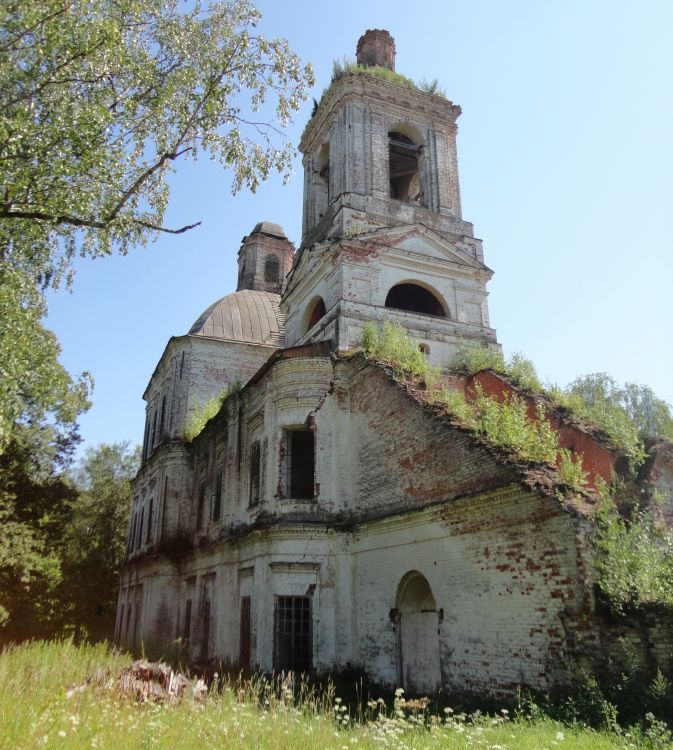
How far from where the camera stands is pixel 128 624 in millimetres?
22609

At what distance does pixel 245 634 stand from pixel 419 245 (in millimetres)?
10409

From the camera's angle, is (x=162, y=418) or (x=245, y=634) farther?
(x=162, y=418)

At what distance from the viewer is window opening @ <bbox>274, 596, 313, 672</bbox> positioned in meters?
12.1

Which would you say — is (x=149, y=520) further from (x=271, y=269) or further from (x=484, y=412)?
(x=484, y=412)

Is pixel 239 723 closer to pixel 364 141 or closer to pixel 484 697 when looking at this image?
pixel 484 697

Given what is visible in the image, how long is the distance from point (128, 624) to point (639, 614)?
65.6ft

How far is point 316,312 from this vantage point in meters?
17.8

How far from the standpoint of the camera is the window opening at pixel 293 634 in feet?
39.5

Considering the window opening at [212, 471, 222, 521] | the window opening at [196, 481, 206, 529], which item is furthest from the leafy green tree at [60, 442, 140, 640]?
the window opening at [212, 471, 222, 521]

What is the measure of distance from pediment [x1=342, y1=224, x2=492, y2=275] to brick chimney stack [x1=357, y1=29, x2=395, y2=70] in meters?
6.93

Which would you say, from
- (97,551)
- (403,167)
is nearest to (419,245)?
(403,167)

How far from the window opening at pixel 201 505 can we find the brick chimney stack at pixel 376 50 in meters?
14.3

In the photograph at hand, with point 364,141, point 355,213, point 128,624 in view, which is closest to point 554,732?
point 355,213

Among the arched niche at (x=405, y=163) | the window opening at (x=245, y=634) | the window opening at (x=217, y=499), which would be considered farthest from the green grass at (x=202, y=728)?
the arched niche at (x=405, y=163)
